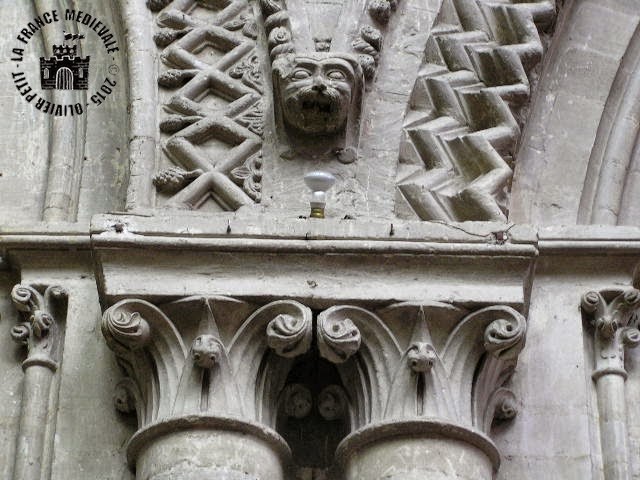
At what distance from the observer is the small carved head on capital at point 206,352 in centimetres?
522

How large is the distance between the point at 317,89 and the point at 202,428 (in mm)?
1286

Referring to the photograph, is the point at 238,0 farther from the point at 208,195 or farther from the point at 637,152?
the point at 637,152

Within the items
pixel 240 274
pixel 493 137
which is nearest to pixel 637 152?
pixel 493 137

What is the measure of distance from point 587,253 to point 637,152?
0.89 metres

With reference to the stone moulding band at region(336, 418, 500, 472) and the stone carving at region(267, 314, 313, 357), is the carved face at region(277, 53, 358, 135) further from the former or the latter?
the stone moulding band at region(336, 418, 500, 472)

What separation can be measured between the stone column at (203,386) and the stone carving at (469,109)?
763 millimetres

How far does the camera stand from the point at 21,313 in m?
5.71

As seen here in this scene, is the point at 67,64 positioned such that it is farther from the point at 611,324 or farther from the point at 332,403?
the point at 611,324

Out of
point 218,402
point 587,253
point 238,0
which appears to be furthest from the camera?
point 238,0

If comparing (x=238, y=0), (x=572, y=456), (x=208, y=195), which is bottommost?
(x=572, y=456)

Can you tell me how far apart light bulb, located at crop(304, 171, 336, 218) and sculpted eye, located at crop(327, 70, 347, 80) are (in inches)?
16.4

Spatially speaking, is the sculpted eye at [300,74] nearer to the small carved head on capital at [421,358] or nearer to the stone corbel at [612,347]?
the small carved head on capital at [421,358]

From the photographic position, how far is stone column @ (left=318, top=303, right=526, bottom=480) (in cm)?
514

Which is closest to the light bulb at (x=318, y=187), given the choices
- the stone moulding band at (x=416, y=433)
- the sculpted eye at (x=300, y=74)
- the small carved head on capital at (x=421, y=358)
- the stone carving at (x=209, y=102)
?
the stone carving at (x=209, y=102)
